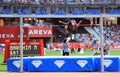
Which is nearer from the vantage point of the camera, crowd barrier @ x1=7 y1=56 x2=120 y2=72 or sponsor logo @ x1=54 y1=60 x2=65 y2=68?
crowd barrier @ x1=7 y1=56 x2=120 y2=72

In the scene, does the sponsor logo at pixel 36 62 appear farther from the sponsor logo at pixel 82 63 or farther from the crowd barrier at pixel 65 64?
the sponsor logo at pixel 82 63

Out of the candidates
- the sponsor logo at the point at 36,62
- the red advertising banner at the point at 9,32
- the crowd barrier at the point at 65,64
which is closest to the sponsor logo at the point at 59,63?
the crowd barrier at the point at 65,64

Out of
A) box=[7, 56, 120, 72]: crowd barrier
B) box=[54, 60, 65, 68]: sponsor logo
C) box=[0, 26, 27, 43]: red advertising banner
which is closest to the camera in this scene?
box=[7, 56, 120, 72]: crowd barrier

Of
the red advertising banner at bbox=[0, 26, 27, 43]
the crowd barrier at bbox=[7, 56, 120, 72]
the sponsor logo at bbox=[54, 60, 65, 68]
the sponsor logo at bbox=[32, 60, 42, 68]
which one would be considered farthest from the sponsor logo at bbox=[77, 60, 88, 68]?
the red advertising banner at bbox=[0, 26, 27, 43]

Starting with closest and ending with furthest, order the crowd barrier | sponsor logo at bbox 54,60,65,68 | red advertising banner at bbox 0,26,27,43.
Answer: the crowd barrier
sponsor logo at bbox 54,60,65,68
red advertising banner at bbox 0,26,27,43

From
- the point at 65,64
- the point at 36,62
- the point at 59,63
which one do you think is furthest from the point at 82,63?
→ the point at 36,62

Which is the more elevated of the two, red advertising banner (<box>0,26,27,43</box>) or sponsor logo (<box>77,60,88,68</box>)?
red advertising banner (<box>0,26,27,43</box>)

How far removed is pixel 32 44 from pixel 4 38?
5.40 ft

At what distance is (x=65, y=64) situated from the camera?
67.9 feet

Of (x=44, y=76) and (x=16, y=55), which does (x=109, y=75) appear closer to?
(x=44, y=76)

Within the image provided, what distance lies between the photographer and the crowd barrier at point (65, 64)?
20.5 m

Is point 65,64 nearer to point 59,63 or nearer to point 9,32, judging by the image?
point 59,63

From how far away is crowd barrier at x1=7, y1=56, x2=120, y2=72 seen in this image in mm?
20469

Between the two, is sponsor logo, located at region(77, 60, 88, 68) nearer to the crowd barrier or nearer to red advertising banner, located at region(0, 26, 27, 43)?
the crowd barrier
